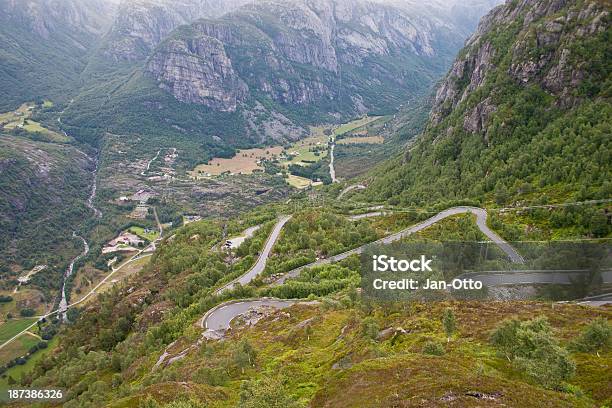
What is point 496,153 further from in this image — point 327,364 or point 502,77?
point 327,364

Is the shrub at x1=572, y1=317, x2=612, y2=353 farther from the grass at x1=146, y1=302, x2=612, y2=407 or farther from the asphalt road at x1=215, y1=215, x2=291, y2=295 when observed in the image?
the asphalt road at x1=215, y1=215, x2=291, y2=295

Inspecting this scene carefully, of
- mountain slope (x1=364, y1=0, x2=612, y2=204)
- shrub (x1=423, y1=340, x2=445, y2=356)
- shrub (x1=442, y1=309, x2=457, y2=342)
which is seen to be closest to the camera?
shrub (x1=423, y1=340, x2=445, y2=356)

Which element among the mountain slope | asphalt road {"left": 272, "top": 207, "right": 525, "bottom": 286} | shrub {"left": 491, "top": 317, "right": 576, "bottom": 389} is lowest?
asphalt road {"left": 272, "top": 207, "right": 525, "bottom": 286}

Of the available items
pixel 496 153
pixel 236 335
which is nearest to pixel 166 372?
pixel 236 335

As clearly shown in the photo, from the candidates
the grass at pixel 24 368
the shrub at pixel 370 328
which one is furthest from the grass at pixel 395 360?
the grass at pixel 24 368

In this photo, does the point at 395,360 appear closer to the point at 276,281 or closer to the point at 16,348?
the point at 276,281

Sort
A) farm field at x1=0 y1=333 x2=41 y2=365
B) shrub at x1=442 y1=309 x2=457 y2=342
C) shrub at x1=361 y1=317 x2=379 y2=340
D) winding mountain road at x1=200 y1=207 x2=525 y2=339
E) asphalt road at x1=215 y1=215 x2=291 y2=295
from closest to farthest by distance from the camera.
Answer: shrub at x1=442 y1=309 x2=457 y2=342 < shrub at x1=361 y1=317 x2=379 y2=340 < winding mountain road at x1=200 y1=207 x2=525 y2=339 < asphalt road at x1=215 y1=215 x2=291 y2=295 < farm field at x1=0 y1=333 x2=41 y2=365

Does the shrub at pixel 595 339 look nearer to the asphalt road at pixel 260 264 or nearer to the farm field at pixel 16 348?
the asphalt road at pixel 260 264

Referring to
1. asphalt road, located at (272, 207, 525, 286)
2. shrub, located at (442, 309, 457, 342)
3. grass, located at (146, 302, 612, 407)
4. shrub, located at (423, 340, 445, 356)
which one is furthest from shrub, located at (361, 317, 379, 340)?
asphalt road, located at (272, 207, 525, 286)
